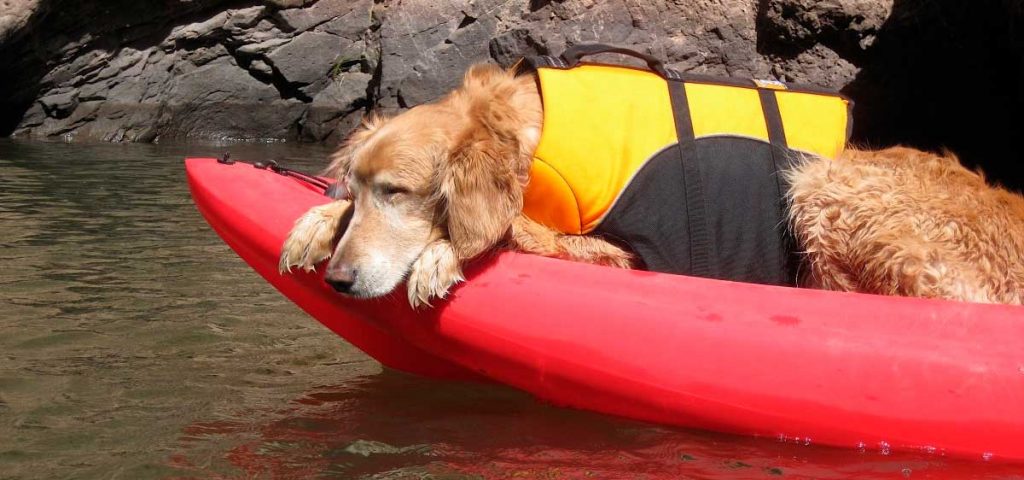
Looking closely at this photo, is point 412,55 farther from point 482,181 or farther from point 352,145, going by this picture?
point 482,181

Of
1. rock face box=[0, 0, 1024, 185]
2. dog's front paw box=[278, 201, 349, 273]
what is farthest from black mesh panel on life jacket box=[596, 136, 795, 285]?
rock face box=[0, 0, 1024, 185]

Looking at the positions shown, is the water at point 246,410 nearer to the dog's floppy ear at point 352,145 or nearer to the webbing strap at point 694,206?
the webbing strap at point 694,206

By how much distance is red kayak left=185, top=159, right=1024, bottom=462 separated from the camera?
3.41m

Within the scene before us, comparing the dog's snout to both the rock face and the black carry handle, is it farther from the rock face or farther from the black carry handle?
the rock face

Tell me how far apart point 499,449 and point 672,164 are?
1.35 meters

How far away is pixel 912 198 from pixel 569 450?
1.71 meters

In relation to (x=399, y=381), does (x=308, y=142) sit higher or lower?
lower

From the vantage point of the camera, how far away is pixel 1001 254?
3850 mm

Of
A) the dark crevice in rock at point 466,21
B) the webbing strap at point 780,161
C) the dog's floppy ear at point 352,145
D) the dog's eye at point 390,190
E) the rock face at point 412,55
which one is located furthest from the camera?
the dark crevice in rock at point 466,21

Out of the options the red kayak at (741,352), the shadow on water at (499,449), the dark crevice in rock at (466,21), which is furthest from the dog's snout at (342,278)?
the dark crevice in rock at (466,21)

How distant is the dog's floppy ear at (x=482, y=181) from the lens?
379cm

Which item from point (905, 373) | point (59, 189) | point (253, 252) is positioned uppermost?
point (905, 373)

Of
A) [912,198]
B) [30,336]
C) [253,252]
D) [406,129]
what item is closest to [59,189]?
[30,336]

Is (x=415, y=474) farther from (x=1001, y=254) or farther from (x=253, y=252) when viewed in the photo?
(x=1001, y=254)
